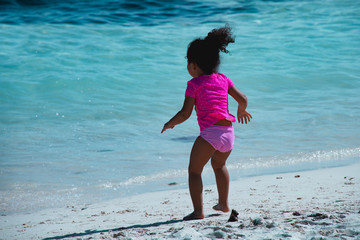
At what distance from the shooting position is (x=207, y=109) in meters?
3.19

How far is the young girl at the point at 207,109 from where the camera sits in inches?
124

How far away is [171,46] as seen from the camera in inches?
532

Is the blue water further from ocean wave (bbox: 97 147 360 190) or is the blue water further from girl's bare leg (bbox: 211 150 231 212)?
girl's bare leg (bbox: 211 150 231 212)

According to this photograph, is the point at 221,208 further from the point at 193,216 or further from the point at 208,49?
the point at 208,49

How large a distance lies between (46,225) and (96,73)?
7.74 metres

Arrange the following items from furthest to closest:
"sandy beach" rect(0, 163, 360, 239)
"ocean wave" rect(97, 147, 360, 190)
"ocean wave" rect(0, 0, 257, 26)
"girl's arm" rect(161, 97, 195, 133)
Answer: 1. "ocean wave" rect(0, 0, 257, 26)
2. "ocean wave" rect(97, 147, 360, 190)
3. "girl's arm" rect(161, 97, 195, 133)
4. "sandy beach" rect(0, 163, 360, 239)

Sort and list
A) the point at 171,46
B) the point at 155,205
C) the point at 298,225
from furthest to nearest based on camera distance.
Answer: the point at 171,46 → the point at 155,205 → the point at 298,225

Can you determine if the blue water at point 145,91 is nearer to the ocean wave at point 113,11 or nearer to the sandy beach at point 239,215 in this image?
the ocean wave at point 113,11

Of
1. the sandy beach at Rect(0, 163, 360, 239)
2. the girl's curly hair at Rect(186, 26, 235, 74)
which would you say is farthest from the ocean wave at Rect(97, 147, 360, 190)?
the girl's curly hair at Rect(186, 26, 235, 74)

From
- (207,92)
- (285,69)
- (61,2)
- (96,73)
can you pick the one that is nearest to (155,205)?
(207,92)

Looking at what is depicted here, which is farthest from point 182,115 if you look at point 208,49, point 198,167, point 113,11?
point 113,11

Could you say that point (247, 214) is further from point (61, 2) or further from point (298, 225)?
point (61, 2)

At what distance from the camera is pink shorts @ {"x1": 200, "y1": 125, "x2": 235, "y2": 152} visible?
3156mm

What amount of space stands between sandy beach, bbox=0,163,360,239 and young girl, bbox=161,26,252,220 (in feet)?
0.85
